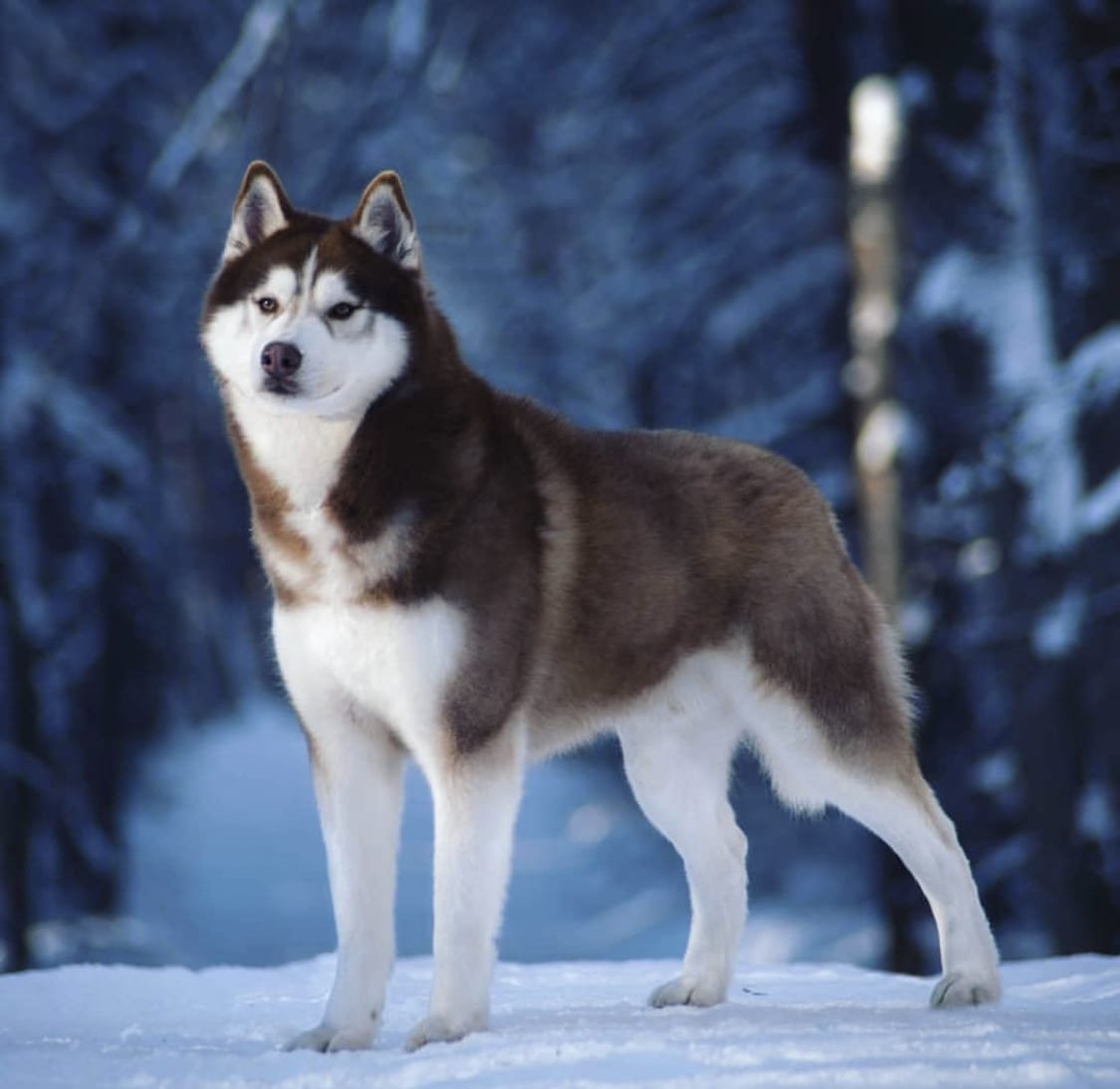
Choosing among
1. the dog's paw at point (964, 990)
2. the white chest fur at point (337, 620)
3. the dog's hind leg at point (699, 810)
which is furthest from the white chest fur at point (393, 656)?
the dog's paw at point (964, 990)

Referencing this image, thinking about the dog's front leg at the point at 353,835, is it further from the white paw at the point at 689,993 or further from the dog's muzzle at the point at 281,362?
the white paw at the point at 689,993

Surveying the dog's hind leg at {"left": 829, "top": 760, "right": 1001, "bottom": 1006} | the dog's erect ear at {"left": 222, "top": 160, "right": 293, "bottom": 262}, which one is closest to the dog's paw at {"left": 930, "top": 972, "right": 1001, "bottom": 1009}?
the dog's hind leg at {"left": 829, "top": 760, "right": 1001, "bottom": 1006}

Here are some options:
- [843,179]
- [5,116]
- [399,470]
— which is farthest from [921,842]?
[5,116]

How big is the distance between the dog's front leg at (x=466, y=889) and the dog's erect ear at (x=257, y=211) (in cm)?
133

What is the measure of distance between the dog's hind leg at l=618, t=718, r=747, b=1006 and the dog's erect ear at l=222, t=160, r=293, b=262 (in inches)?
63.5

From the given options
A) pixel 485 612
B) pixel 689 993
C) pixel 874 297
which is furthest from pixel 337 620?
pixel 874 297

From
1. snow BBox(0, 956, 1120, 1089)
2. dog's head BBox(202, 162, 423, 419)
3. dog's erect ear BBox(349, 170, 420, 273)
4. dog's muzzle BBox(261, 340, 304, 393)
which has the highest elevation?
dog's erect ear BBox(349, 170, 420, 273)

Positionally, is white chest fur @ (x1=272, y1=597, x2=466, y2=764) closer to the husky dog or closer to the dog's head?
the husky dog

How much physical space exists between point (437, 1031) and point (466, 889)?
1.01ft

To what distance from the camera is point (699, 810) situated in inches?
162

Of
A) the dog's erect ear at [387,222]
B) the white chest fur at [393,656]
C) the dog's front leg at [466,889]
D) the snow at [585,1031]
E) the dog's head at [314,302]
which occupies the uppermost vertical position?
the dog's erect ear at [387,222]

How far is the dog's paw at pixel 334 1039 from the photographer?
333 centimetres

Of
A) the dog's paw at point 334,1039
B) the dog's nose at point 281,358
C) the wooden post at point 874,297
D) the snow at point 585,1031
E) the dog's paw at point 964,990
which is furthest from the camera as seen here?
the wooden post at point 874,297

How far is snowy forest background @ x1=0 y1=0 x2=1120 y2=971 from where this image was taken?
689 cm
